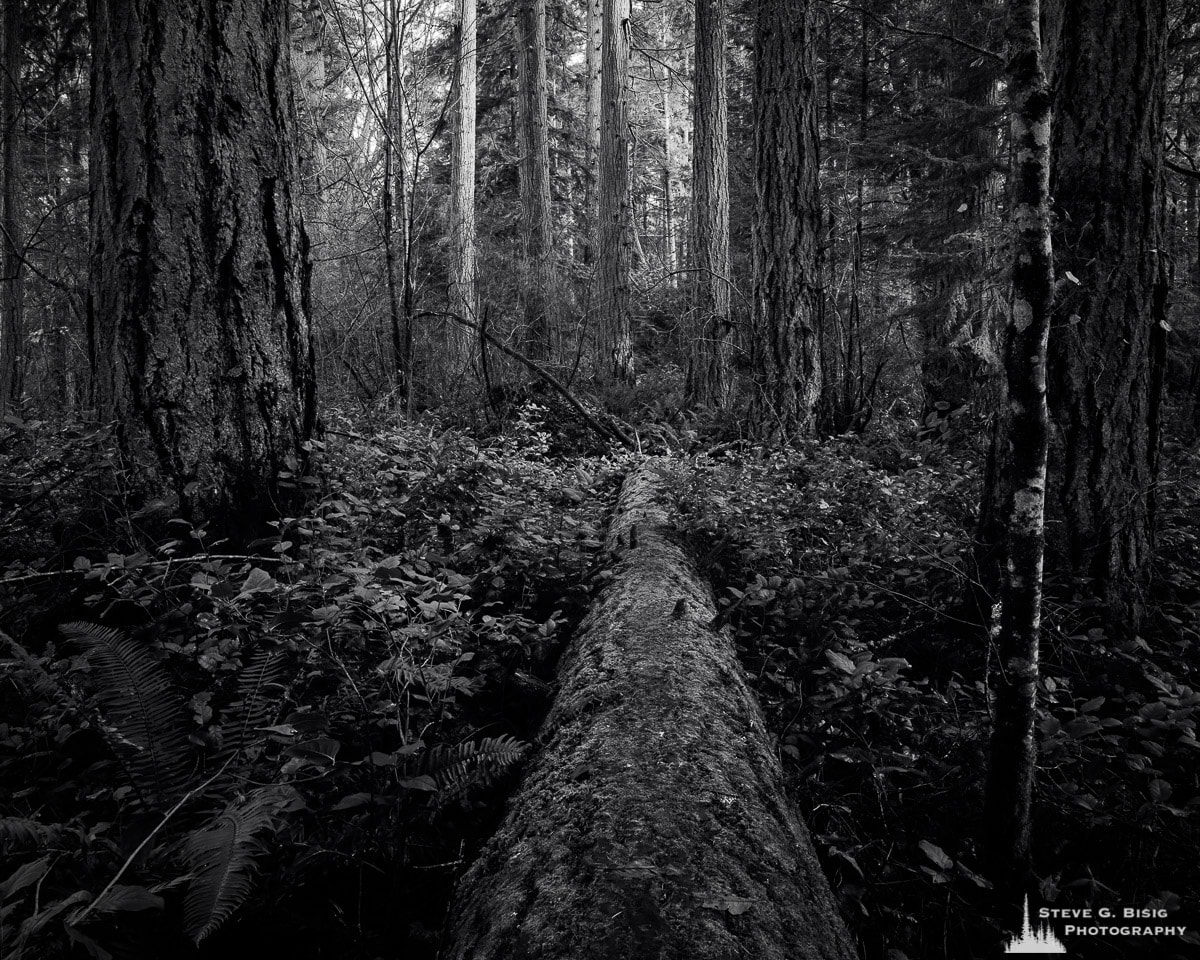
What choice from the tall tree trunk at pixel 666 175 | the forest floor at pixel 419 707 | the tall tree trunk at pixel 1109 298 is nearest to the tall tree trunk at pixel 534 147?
the tall tree trunk at pixel 666 175

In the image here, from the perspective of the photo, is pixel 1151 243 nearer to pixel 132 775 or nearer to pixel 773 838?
pixel 773 838

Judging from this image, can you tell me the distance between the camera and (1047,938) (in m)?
1.78

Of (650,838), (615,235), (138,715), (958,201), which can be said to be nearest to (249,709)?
(138,715)

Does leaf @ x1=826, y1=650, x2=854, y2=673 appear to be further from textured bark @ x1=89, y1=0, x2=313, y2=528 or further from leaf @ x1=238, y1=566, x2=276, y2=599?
textured bark @ x1=89, y1=0, x2=313, y2=528

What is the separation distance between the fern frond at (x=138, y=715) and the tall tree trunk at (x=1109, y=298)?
3.88m

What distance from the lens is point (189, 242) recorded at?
3064mm

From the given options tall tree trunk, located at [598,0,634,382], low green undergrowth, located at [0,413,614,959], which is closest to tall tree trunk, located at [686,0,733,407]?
tall tree trunk, located at [598,0,634,382]

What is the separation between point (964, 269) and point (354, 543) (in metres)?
10.0

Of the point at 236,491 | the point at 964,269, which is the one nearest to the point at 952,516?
the point at 236,491

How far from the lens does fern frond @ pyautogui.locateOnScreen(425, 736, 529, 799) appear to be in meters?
1.81

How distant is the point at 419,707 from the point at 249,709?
A: 0.65m

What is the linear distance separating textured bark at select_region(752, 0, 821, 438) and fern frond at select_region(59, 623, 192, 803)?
575cm

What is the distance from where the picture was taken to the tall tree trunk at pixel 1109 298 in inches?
134

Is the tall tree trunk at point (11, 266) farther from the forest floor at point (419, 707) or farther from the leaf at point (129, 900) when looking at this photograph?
the leaf at point (129, 900)
